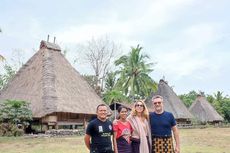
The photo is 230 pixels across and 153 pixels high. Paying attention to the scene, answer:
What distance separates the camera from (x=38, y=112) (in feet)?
80.4

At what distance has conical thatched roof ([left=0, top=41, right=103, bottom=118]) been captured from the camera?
2519 cm

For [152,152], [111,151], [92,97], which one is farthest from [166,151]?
[92,97]

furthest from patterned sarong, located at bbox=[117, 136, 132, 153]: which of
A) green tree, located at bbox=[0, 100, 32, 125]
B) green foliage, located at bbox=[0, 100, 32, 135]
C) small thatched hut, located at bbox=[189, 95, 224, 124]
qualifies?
small thatched hut, located at bbox=[189, 95, 224, 124]

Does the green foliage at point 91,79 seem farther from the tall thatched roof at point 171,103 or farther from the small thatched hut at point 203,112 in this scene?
the small thatched hut at point 203,112

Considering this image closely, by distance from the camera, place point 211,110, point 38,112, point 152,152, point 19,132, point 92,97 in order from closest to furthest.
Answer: point 152,152
point 19,132
point 38,112
point 92,97
point 211,110

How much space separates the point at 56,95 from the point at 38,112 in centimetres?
186

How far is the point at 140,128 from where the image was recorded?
19.3 ft

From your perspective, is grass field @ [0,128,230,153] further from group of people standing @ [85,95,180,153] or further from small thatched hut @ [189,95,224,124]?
small thatched hut @ [189,95,224,124]

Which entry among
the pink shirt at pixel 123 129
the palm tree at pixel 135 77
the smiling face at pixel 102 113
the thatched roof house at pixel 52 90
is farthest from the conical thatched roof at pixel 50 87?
the smiling face at pixel 102 113

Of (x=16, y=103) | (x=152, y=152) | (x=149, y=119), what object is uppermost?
(x=16, y=103)

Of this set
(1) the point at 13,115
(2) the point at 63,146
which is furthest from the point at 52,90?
(2) the point at 63,146

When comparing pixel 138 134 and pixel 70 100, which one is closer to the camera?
pixel 138 134

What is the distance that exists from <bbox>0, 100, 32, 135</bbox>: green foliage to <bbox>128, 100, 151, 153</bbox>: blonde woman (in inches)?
696

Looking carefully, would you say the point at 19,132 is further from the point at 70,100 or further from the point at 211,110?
the point at 211,110
